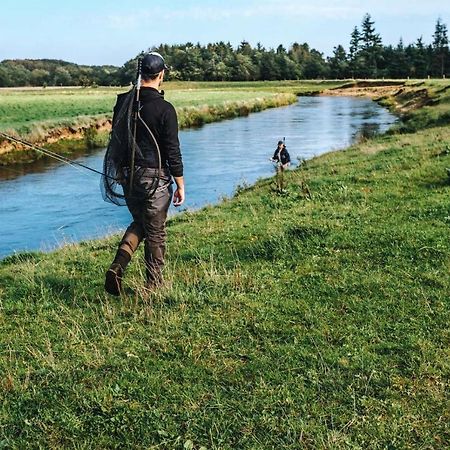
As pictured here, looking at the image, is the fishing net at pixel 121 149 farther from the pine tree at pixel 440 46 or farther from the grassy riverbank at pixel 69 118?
the pine tree at pixel 440 46

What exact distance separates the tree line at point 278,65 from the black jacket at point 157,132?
11540 centimetres

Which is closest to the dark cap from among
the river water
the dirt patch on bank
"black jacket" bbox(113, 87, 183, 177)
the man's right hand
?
"black jacket" bbox(113, 87, 183, 177)

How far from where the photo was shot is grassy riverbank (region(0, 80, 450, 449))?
4051 millimetres

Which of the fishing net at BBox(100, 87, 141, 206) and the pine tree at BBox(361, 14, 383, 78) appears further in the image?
the pine tree at BBox(361, 14, 383, 78)

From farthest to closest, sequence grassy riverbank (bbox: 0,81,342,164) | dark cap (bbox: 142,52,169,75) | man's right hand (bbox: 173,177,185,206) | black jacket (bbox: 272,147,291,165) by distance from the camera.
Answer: grassy riverbank (bbox: 0,81,342,164) → black jacket (bbox: 272,147,291,165) → man's right hand (bbox: 173,177,185,206) → dark cap (bbox: 142,52,169,75)

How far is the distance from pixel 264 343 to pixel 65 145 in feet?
104

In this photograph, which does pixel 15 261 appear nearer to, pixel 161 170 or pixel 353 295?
pixel 161 170

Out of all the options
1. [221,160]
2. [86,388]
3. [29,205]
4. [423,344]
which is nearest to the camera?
[86,388]

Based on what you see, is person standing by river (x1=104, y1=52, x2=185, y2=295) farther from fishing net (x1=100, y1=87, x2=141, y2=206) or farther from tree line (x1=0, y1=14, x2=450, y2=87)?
tree line (x1=0, y1=14, x2=450, y2=87)

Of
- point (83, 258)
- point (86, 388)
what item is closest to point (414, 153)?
point (83, 258)

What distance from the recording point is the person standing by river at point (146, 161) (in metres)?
6.07

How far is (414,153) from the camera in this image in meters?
16.5

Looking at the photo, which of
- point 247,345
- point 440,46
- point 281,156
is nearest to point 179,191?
point 247,345

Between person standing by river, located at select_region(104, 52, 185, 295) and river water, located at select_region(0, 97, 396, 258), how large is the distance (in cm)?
570
